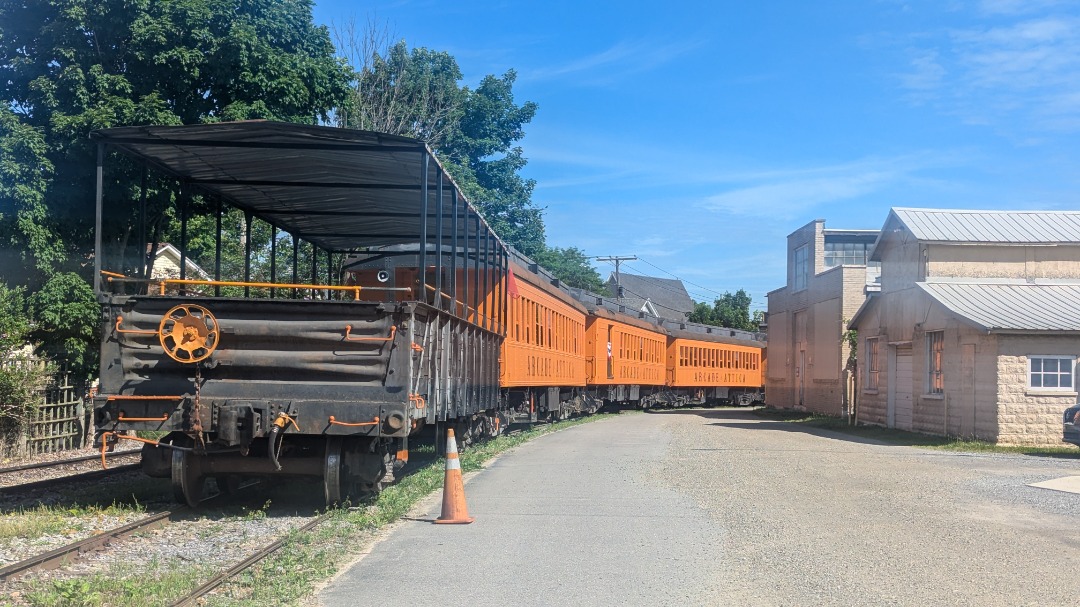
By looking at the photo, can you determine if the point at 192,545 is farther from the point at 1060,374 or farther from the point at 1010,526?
the point at 1060,374

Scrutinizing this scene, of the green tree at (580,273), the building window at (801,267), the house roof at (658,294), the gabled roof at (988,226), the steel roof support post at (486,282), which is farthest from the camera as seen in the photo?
the house roof at (658,294)

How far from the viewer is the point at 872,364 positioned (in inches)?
1038

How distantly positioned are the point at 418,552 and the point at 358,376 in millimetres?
1733

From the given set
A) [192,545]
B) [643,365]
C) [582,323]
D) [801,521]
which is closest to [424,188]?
[192,545]

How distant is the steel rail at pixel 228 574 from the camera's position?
19.3ft

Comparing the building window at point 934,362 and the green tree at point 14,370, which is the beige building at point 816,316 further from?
the green tree at point 14,370

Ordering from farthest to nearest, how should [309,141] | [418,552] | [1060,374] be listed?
[1060,374], [309,141], [418,552]

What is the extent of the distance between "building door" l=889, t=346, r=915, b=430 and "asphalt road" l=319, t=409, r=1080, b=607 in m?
8.68

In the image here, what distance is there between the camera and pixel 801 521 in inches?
376

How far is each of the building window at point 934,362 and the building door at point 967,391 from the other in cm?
127

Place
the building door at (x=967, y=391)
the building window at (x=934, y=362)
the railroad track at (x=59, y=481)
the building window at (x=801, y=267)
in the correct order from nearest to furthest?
1. the railroad track at (x=59, y=481)
2. the building door at (x=967, y=391)
3. the building window at (x=934, y=362)
4. the building window at (x=801, y=267)

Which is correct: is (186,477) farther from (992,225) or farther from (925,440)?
(992,225)

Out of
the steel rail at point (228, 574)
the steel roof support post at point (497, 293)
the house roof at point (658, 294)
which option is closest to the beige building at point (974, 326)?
the steel roof support post at point (497, 293)

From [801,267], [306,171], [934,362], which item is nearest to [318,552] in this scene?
[306,171]
